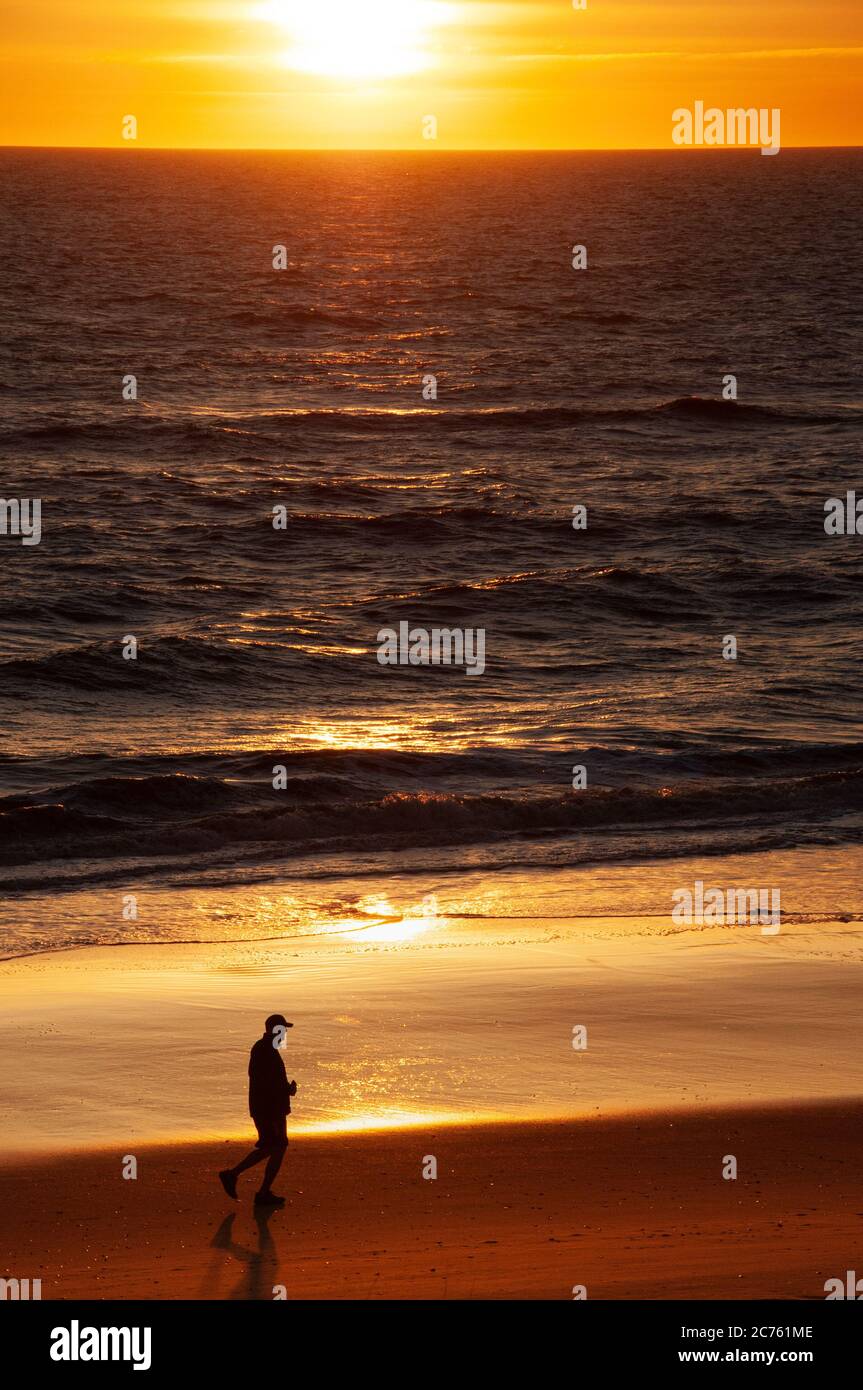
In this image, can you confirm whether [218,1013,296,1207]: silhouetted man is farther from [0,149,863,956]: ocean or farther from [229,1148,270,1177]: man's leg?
[0,149,863,956]: ocean

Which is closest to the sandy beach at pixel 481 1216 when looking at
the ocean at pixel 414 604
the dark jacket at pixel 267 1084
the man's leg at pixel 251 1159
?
the man's leg at pixel 251 1159

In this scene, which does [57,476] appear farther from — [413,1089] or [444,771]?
[413,1089]

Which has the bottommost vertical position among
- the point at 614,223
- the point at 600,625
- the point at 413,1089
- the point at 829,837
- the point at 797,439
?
the point at 413,1089

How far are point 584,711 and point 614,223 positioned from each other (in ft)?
386

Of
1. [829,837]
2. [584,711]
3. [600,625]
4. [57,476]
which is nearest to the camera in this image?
[829,837]

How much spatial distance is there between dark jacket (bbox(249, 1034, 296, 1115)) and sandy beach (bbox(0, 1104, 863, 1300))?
0.67 m

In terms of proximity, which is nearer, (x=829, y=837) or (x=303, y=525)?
(x=829, y=837)

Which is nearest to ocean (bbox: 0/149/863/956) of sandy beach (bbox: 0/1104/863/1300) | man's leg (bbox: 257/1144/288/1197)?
sandy beach (bbox: 0/1104/863/1300)

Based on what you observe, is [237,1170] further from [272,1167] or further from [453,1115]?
[453,1115]

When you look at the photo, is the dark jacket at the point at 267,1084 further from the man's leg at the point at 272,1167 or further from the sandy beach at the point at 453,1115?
the sandy beach at the point at 453,1115

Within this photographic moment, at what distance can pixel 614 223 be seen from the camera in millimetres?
138125

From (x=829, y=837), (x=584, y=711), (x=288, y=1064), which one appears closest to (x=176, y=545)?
(x=584, y=711)

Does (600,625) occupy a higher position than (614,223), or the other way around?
(614,223)

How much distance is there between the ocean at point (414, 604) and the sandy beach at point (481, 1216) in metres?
6.69
